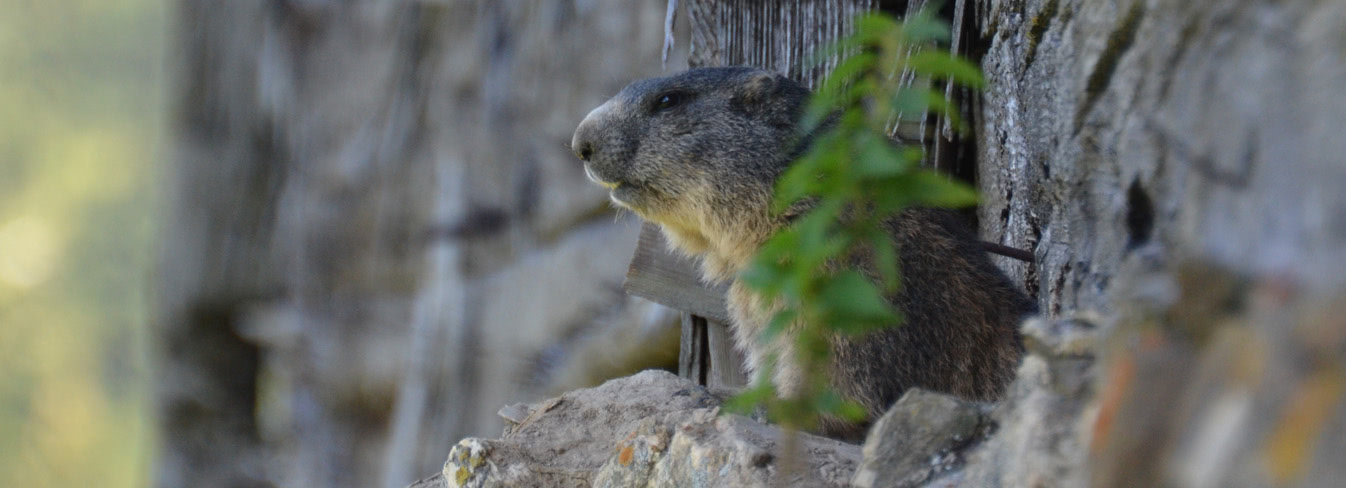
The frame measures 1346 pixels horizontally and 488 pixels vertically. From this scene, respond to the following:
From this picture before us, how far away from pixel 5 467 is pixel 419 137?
506 centimetres

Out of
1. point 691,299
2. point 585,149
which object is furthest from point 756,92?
point 691,299

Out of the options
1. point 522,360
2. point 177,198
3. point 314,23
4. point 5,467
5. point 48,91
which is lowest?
point 5,467

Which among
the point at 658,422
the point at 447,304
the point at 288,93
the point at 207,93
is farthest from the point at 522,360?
the point at 658,422

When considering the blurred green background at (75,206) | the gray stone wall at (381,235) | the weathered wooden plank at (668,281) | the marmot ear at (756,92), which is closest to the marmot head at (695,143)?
the marmot ear at (756,92)

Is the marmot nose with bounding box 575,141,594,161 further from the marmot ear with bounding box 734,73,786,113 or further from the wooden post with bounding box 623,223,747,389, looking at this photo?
the wooden post with bounding box 623,223,747,389

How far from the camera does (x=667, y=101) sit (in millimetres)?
3676

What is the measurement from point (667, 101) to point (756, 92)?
0.31m

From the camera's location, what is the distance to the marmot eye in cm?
367

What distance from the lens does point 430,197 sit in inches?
283

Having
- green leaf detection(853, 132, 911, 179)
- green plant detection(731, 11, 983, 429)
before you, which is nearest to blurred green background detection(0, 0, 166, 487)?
green plant detection(731, 11, 983, 429)

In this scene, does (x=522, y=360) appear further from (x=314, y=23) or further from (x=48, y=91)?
(x=48, y=91)

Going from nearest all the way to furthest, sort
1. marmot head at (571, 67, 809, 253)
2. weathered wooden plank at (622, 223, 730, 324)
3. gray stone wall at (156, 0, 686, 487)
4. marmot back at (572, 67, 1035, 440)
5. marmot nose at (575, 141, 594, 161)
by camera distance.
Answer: marmot back at (572, 67, 1035, 440), marmot head at (571, 67, 809, 253), marmot nose at (575, 141, 594, 161), weathered wooden plank at (622, 223, 730, 324), gray stone wall at (156, 0, 686, 487)

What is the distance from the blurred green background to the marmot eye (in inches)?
225

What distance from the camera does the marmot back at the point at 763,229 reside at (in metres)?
3.01
